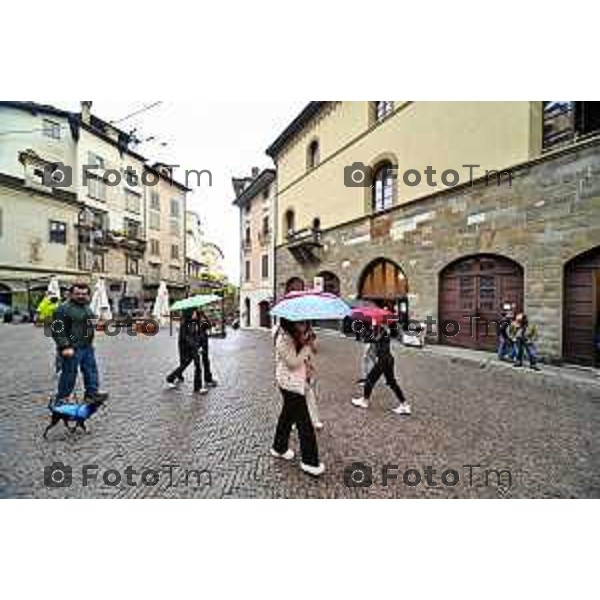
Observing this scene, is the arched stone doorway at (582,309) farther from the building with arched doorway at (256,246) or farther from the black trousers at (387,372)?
the building with arched doorway at (256,246)

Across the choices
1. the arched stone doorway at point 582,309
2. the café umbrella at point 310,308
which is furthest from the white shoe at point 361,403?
the arched stone doorway at point 582,309

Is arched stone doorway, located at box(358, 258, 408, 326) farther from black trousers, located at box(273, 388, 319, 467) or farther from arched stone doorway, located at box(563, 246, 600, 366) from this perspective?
black trousers, located at box(273, 388, 319, 467)

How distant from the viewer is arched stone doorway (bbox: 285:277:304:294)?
1902cm

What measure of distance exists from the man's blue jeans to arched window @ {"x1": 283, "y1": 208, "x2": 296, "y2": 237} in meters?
15.9

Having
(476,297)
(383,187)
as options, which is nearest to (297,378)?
(476,297)

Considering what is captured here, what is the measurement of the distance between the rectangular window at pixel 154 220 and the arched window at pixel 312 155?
15.9 m

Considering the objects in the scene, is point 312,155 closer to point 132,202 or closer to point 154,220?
point 132,202

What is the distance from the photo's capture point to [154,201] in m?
29.5

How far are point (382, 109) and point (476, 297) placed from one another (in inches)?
311

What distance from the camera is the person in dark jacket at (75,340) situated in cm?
454

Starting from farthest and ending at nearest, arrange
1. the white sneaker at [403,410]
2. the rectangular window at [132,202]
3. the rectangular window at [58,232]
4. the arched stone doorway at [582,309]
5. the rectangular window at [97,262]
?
the rectangular window at [132,202]
the rectangular window at [97,262]
the rectangular window at [58,232]
the arched stone doorway at [582,309]
the white sneaker at [403,410]

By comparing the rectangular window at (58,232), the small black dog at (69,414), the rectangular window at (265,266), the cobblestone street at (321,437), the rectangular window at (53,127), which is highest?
the rectangular window at (53,127)

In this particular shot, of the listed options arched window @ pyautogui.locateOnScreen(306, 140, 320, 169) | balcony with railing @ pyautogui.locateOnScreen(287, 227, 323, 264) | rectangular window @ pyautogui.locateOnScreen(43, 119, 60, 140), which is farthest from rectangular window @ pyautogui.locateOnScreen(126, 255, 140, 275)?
arched window @ pyautogui.locateOnScreen(306, 140, 320, 169)

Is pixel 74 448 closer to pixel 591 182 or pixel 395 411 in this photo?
pixel 395 411
